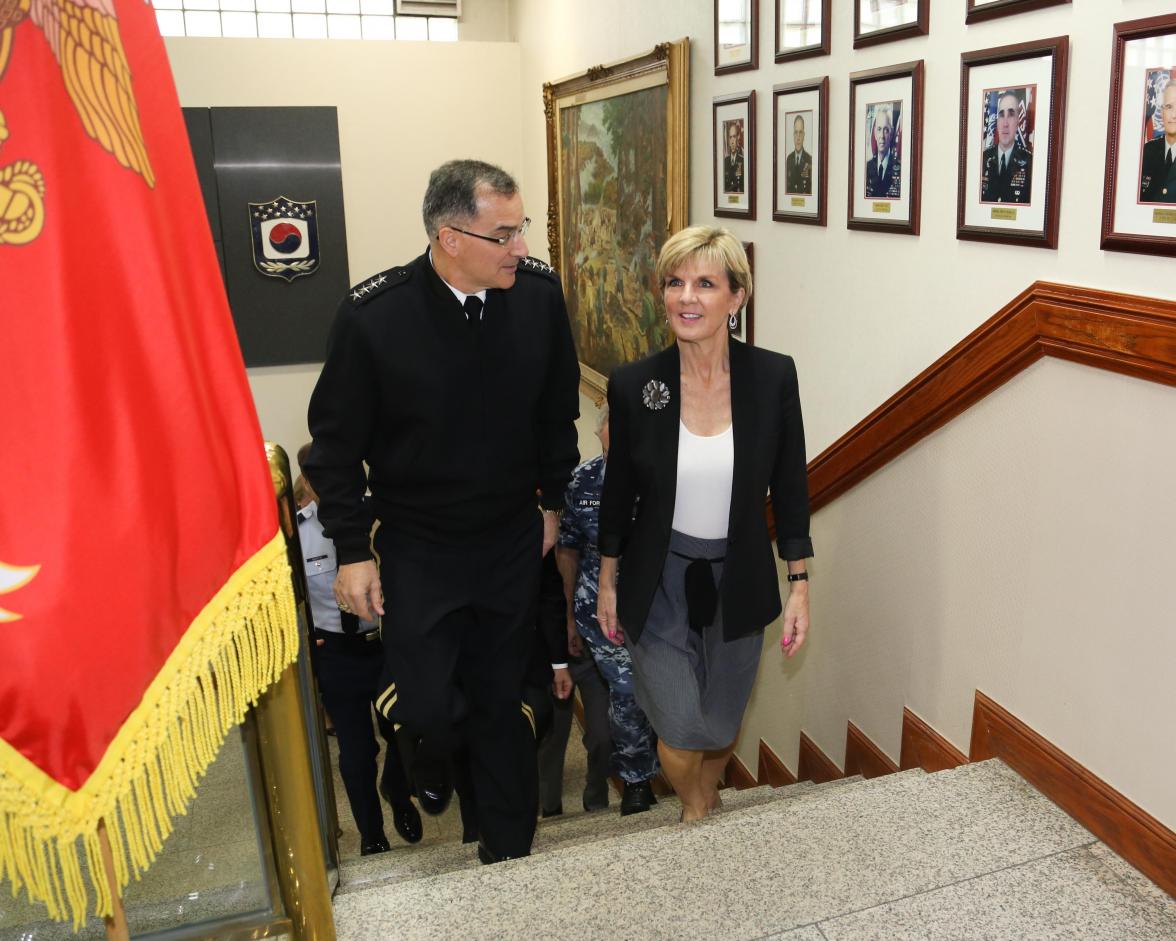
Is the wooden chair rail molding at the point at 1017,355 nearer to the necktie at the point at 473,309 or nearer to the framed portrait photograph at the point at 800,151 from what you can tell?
the framed portrait photograph at the point at 800,151

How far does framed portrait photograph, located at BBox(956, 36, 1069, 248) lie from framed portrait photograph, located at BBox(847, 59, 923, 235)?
20 cm

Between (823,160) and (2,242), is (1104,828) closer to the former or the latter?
(823,160)

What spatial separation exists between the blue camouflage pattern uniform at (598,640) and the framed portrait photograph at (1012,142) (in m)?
1.24

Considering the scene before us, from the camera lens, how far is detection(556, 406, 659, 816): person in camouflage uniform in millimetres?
3082

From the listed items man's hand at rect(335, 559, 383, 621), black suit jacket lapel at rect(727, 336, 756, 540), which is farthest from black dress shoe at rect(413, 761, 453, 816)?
black suit jacket lapel at rect(727, 336, 756, 540)

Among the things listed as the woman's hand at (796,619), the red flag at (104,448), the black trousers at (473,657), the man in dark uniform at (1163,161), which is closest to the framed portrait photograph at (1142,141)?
the man in dark uniform at (1163,161)

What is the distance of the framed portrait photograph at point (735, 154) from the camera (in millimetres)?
3855

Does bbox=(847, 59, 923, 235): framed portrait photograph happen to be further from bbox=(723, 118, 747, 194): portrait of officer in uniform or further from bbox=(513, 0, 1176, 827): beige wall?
bbox=(723, 118, 747, 194): portrait of officer in uniform

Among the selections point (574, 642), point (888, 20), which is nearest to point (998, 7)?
point (888, 20)

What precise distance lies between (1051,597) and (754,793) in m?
1.61

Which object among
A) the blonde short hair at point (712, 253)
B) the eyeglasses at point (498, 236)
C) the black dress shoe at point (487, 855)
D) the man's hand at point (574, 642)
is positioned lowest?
the black dress shoe at point (487, 855)

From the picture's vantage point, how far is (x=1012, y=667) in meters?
2.61

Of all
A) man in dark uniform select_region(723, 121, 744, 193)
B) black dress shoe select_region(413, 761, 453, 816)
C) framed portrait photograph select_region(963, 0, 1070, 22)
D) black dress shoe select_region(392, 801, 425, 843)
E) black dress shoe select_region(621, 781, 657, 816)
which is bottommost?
black dress shoe select_region(392, 801, 425, 843)

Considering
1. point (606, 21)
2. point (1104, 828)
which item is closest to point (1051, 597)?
point (1104, 828)
